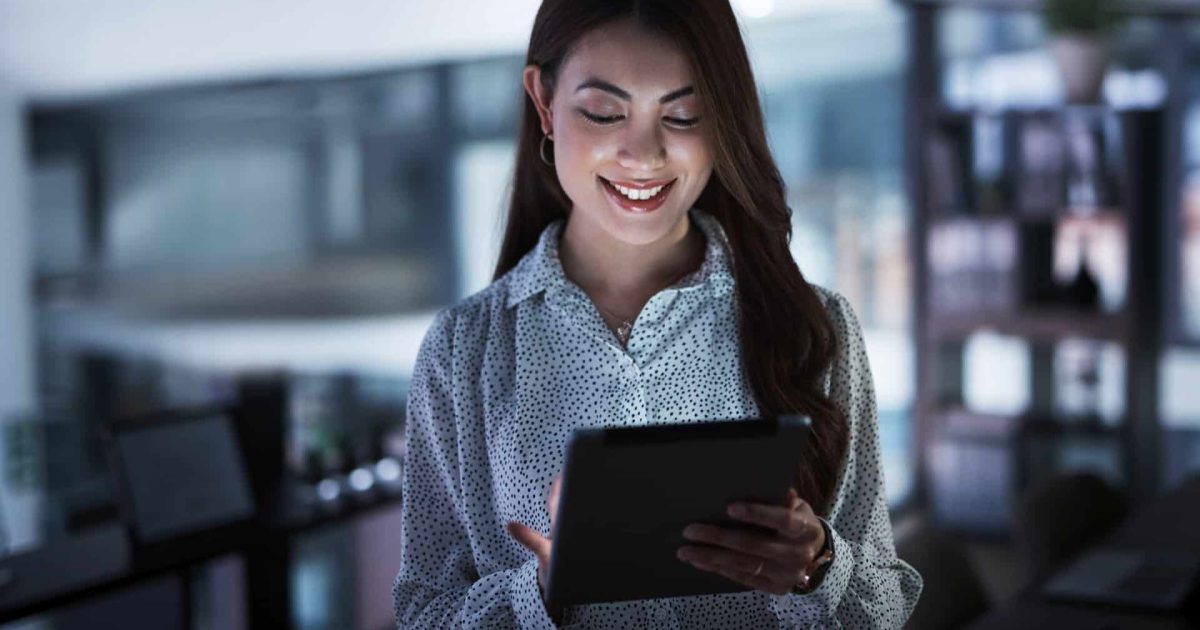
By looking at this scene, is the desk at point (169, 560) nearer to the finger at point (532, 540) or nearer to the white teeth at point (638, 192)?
the finger at point (532, 540)

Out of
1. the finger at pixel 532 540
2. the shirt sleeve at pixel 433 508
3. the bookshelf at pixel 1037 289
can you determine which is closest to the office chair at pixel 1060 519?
the bookshelf at pixel 1037 289

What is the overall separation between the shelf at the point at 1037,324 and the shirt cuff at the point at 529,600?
14.5 ft

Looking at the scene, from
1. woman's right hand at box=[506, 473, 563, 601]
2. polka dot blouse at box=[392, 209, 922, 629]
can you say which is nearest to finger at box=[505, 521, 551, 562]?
woman's right hand at box=[506, 473, 563, 601]

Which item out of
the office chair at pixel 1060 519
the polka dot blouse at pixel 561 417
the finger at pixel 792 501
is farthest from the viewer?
the office chair at pixel 1060 519

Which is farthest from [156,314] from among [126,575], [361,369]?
[126,575]

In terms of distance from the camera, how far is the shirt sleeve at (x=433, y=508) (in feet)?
4.78

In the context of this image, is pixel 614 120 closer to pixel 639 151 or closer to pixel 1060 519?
pixel 639 151

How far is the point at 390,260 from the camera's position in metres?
5.41

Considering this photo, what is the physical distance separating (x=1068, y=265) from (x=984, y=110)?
77cm

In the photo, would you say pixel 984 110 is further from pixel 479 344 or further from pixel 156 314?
pixel 479 344

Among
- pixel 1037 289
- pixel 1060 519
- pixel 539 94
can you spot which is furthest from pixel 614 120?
pixel 1037 289

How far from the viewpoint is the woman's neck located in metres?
1.53

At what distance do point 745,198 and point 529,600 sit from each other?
516 millimetres

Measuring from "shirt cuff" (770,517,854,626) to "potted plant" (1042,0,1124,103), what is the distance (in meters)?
4.34
